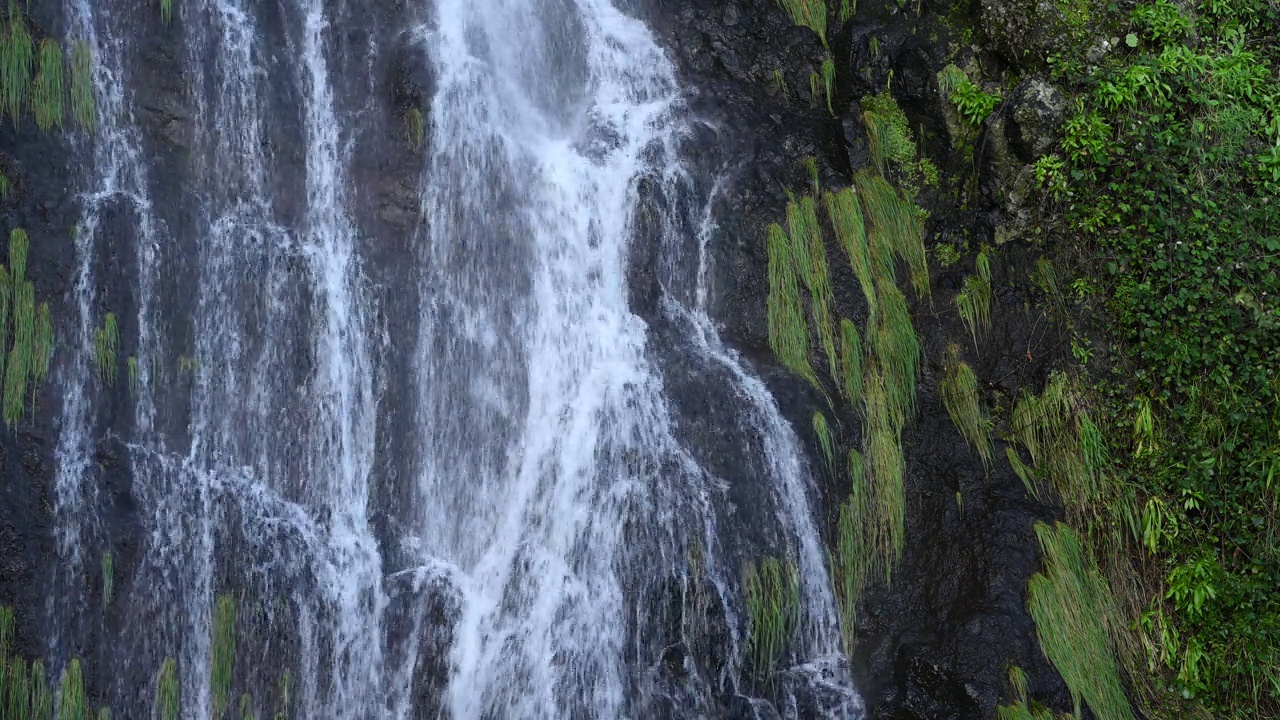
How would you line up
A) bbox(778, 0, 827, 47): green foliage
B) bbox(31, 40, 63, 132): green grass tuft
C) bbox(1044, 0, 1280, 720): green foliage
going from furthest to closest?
bbox(778, 0, 827, 47): green foliage, bbox(31, 40, 63, 132): green grass tuft, bbox(1044, 0, 1280, 720): green foliage

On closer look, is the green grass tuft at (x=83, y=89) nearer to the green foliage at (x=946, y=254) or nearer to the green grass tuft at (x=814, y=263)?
the green grass tuft at (x=814, y=263)

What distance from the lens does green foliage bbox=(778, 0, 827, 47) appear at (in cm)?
846

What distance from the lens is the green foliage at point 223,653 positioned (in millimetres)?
6328

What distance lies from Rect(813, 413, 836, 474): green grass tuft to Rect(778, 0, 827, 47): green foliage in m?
3.35

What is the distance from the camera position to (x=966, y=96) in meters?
7.98

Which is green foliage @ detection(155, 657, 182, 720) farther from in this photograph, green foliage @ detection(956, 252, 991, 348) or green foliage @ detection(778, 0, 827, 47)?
green foliage @ detection(778, 0, 827, 47)

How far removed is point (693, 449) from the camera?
23.3ft

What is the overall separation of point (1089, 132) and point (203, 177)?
645cm

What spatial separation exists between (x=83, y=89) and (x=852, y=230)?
565 cm

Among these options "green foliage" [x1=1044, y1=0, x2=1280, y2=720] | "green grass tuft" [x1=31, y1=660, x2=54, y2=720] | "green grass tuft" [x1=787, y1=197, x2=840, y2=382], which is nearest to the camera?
"green grass tuft" [x1=31, y1=660, x2=54, y2=720]

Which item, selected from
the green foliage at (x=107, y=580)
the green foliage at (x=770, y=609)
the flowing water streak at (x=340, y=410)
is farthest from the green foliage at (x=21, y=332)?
the green foliage at (x=770, y=609)

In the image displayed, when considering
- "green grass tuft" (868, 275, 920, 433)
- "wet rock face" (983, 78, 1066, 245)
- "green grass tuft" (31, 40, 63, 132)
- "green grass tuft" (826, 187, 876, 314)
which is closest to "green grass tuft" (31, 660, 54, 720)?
"green grass tuft" (31, 40, 63, 132)

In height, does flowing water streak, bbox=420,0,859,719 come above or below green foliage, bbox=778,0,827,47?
below

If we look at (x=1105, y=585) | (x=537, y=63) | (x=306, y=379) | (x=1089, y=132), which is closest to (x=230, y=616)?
(x=306, y=379)
